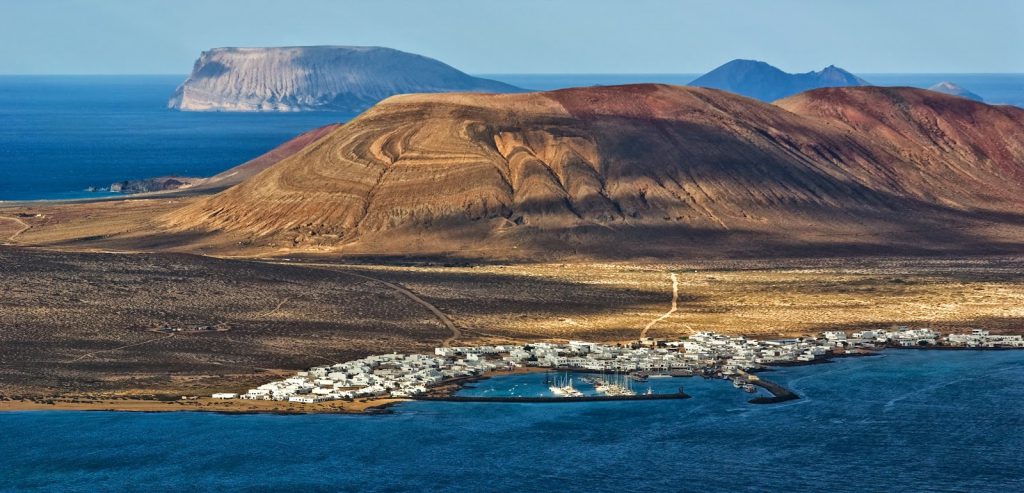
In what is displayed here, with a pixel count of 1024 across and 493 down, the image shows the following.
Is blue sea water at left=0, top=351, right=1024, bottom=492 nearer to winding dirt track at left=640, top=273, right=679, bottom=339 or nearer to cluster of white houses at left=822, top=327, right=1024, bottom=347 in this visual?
cluster of white houses at left=822, top=327, right=1024, bottom=347

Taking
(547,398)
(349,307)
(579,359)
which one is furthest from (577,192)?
(547,398)

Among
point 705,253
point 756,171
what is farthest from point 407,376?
point 756,171

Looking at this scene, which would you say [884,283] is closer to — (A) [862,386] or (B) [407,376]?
(A) [862,386]

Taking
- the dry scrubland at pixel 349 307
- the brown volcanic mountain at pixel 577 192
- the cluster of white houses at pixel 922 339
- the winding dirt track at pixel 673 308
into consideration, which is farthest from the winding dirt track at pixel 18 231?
the cluster of white houses at pixel 922 339

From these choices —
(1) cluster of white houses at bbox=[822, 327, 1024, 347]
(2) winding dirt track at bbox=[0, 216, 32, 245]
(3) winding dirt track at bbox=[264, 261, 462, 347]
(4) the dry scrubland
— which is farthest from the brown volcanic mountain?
(1) cluster of white houses at bbox=[822, 327, 1024, 347]

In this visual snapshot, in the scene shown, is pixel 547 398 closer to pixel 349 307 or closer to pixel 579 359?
pixel 579 359

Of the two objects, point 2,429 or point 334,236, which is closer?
point 2,429

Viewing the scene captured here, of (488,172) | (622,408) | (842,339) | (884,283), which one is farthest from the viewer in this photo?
(488,172)

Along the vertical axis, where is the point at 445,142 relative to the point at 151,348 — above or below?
above
